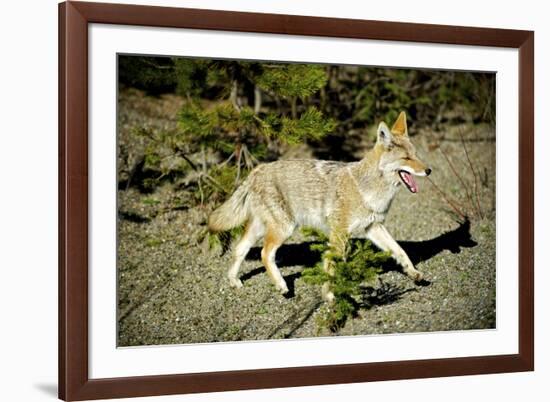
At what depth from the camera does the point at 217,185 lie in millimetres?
6664

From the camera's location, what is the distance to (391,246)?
22.1ft

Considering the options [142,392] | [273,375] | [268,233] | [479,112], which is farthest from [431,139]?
[142,392]

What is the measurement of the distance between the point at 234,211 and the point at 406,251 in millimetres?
1614

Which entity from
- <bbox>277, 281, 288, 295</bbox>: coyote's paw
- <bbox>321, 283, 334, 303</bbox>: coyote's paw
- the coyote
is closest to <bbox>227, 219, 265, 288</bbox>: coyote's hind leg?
the coyote

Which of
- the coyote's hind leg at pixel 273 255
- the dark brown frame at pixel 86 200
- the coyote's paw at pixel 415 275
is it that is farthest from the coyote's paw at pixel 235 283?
the coyote's paw at pixel 415 275

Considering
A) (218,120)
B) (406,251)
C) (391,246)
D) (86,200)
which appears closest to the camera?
(86,200)

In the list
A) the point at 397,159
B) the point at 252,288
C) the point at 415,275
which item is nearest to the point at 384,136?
the point at 397,159

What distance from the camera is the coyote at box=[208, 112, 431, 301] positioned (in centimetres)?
646

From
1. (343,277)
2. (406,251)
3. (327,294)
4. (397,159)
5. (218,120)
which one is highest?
(218,120)

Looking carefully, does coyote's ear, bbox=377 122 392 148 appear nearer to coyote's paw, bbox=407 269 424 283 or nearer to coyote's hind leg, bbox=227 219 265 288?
coyote's paw, bbox=407 269 424 283

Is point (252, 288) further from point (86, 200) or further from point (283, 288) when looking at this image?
point (86, 200)

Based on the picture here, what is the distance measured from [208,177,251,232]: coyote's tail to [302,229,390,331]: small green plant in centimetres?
48

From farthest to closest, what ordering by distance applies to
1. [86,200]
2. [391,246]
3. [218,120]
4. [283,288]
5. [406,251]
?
1. [406,251]
2. [391,246]
3. [218,120]
4. [283,288]
5. [86,200]

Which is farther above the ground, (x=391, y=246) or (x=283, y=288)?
(x=391, y=246)
